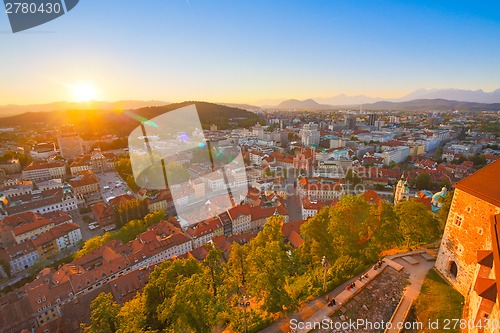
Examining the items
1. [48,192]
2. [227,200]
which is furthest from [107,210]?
[227,200]

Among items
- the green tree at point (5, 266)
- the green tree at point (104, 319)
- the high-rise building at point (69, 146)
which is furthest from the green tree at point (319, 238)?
the high-rise building at point (69, 146)

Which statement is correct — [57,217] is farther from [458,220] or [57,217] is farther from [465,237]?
[465,237]

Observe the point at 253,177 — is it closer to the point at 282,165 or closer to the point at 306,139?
the point at 282,165

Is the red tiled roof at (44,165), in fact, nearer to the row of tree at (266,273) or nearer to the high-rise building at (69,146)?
the high-rise building at (69,146)

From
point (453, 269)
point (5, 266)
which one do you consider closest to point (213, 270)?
point (453, 269)

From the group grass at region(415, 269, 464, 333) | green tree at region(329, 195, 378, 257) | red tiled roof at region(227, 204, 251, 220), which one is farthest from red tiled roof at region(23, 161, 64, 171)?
grass at region(415, 269, 464, 333)

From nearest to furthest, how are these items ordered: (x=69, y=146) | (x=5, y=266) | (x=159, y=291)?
(x=159, y=291), (x=5, y=266), (x=69, y=146)
